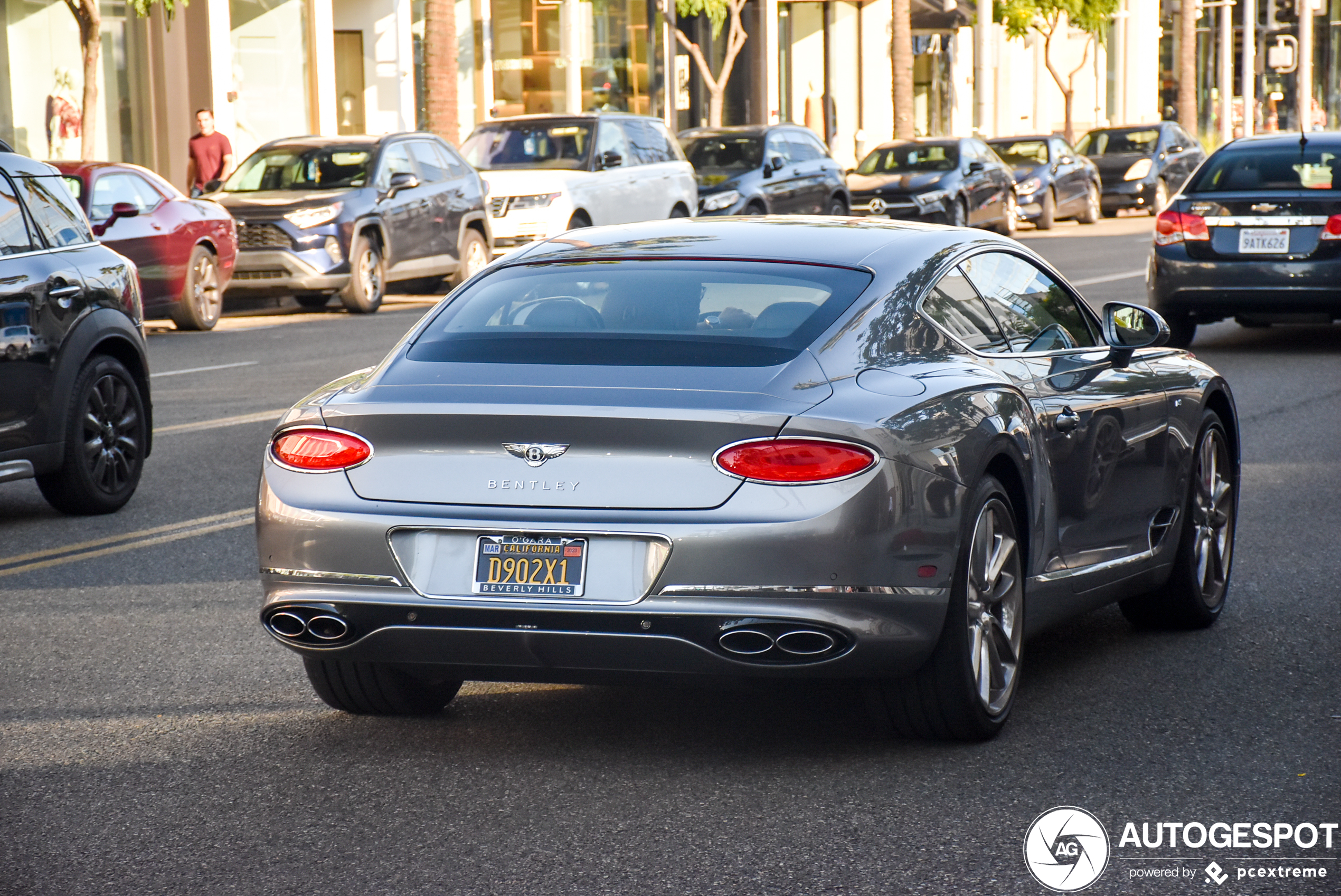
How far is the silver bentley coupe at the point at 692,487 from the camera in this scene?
191 inches

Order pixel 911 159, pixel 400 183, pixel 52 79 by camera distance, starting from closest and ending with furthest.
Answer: pixel 400 183
pixel 52 79
pixel 911 159

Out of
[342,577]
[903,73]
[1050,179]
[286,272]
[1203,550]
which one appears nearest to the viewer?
[342,577]

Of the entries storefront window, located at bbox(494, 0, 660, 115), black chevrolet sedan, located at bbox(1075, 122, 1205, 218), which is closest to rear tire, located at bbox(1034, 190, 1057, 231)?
black chevrolet sedan, located at bbox(1075, 122, 1205, 218)

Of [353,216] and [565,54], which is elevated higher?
[565,54]

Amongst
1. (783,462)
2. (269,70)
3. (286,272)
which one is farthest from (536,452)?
(269,70)

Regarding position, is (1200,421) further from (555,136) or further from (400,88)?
(400,88)

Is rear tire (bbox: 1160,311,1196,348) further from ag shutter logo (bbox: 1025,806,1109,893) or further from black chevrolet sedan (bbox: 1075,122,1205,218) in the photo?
black chevrolet sedan (bbox: 1075,122,1205,218)

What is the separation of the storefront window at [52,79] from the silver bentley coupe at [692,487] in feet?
72.5

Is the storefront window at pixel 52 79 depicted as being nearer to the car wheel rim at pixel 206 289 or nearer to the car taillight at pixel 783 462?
the car wheel rim at pixel 206 289

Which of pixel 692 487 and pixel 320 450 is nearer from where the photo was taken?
pixel 692 487

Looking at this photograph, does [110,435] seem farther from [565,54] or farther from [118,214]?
[565,54]

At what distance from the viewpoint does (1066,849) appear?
14.9 ft

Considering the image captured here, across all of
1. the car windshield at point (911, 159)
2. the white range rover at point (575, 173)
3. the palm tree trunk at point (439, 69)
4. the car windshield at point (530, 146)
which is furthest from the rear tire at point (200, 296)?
the car windshield at point (911, 159)

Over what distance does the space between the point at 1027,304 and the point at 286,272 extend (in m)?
14.4
